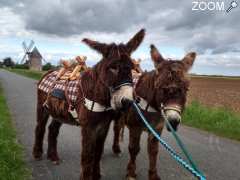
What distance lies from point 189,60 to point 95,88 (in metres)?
1.29

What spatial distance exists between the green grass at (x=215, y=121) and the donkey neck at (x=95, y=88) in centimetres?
612

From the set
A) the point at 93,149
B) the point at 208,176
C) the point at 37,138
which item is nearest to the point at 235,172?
the point at 208,176

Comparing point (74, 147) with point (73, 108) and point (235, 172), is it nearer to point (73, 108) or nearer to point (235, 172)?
point (73, 108)

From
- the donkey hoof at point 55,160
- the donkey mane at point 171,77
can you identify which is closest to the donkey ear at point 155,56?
the donkey mane at point 171,77

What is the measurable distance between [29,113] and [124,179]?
794 centimetres

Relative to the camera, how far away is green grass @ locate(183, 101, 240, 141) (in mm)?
10438

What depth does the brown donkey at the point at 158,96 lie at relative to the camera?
4.38m

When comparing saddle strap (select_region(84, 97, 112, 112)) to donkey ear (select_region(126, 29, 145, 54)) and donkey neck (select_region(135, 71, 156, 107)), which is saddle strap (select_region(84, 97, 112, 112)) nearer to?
donkey ear (select_region(126, 29, 145, 54))

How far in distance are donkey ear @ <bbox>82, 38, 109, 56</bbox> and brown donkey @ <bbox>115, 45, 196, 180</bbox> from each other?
2.60 feet

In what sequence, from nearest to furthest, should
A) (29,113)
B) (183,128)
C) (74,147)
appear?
(74,147) < (183,128) < (29,113)

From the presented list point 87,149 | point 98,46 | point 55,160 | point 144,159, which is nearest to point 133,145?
point 87,149

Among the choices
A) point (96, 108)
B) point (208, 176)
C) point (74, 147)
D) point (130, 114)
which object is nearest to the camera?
point (96, 108)

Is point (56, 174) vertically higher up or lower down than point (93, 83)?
lower down

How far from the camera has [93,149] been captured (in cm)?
493
